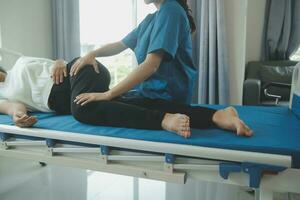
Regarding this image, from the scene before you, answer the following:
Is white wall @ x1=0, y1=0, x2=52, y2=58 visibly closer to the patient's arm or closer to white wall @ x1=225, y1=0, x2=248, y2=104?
the patient's arm

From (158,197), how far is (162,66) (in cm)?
81

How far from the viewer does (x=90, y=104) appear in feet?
4.11


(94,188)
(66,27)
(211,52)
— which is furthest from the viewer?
(66,27)

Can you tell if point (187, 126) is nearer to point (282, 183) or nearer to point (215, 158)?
point (215, 158)

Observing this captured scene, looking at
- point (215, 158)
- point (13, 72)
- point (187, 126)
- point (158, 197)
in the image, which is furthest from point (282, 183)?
point (13, 72)

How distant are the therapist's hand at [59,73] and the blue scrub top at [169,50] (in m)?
0.37

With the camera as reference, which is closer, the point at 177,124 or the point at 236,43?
the point at 177,124

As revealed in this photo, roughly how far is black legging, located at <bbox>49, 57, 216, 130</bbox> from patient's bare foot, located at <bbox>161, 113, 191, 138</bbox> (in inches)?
1.1

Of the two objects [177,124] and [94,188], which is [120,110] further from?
[94,188]

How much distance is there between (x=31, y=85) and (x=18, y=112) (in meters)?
0.22

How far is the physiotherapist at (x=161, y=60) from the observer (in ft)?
4.09

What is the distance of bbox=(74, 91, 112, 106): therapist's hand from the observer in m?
1.26

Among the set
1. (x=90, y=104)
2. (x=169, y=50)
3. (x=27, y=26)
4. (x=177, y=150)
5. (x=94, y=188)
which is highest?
(x=27, y=26)

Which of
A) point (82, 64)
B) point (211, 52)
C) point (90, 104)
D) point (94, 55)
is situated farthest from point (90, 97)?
point (211, 52)
